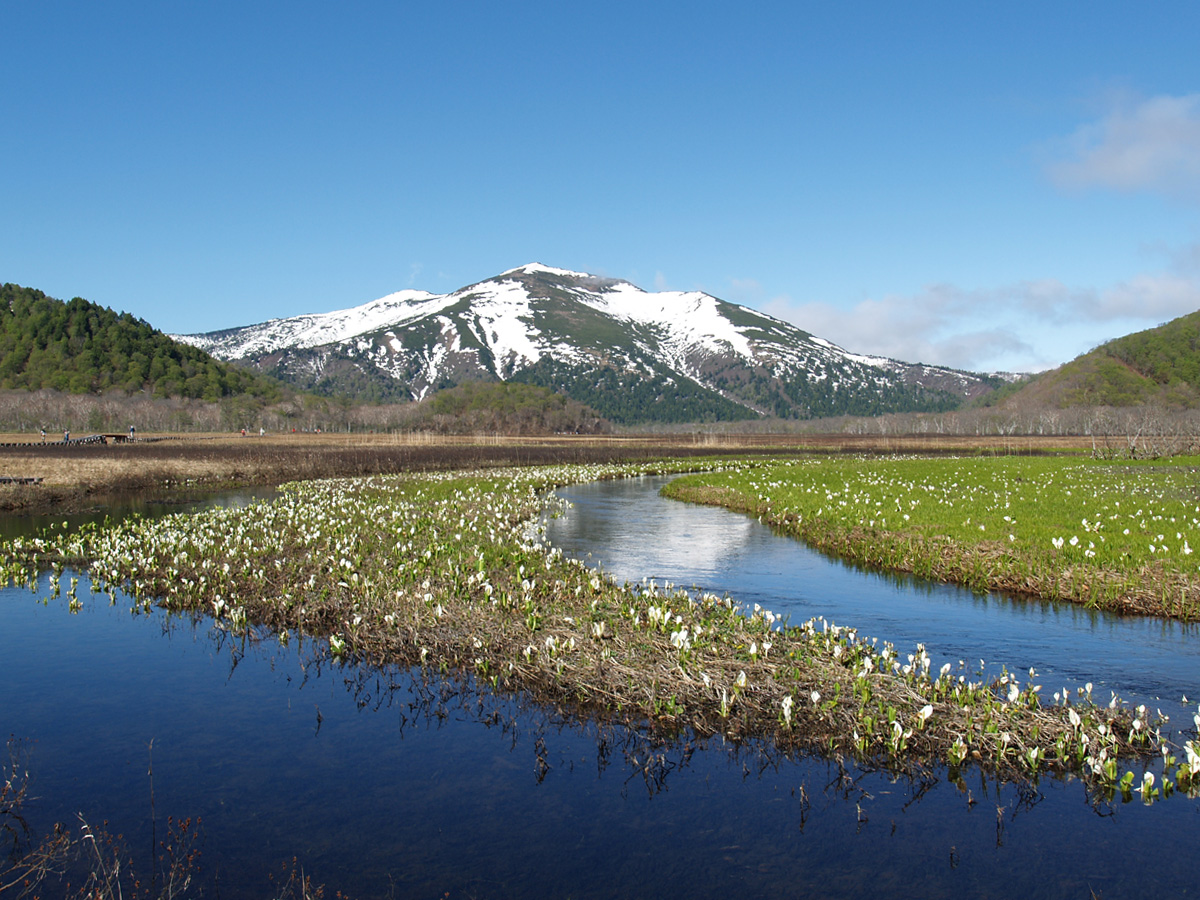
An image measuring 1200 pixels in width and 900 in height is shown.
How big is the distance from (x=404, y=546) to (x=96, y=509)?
2504 cm

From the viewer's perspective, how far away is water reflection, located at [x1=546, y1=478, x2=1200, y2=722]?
13984mm

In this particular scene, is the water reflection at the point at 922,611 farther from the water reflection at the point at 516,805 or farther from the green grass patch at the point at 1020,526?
the water reflection at the point at 516,805

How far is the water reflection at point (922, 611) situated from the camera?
45.9 feet

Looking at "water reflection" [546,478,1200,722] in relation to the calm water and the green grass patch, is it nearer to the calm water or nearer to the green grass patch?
the green grass patch

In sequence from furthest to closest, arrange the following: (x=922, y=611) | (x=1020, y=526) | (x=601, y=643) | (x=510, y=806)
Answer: (x=1020, y=526)
(x=922, y=611)
(x=601, y=643)
(x=510, y=806)

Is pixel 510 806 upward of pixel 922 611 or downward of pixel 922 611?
downward

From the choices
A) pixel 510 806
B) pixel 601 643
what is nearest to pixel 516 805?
pixel 510 806

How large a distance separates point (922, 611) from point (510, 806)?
1234cm

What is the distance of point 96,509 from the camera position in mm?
38781

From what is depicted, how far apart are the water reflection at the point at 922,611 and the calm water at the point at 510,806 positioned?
1.34 meters

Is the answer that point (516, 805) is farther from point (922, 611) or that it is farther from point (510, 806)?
point (922, 611)

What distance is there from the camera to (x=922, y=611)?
1862 cm

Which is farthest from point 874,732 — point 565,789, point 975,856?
point 565,789

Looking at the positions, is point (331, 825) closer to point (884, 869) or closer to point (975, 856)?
point (884, 869)
